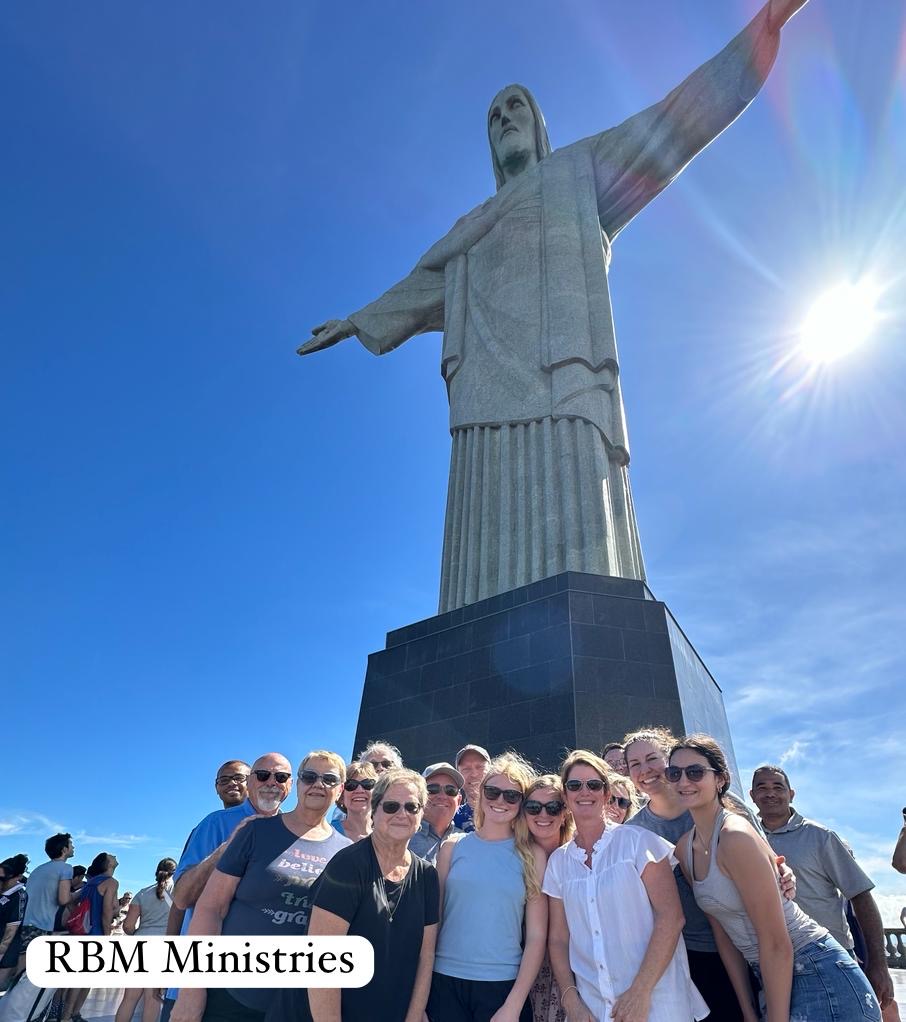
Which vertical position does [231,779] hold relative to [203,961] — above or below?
above

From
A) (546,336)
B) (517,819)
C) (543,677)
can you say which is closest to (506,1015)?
(517,819)

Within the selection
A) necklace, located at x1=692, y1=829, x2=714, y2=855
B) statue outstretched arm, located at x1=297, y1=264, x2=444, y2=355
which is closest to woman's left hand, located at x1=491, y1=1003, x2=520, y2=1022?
necklace, located at x1=692, y1=829, x2=714, y2=855

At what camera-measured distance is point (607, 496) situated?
29.6ft

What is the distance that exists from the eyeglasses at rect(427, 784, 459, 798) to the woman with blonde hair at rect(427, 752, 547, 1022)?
767mm

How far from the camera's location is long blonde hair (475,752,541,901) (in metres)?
2.74

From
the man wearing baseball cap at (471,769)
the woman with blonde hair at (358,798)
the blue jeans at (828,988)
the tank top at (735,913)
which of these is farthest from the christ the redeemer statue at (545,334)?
the blue jeans at (828,988)

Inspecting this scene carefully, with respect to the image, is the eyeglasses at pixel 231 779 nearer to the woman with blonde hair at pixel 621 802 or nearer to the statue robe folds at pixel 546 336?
the woman with blonde hair at pixel 621 802

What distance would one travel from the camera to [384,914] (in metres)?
2.52

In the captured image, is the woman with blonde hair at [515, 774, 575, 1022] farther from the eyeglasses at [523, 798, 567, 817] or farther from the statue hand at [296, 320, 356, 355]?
the statue hand at [296, 320, 356, 355]

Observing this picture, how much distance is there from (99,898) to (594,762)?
5.40 metres

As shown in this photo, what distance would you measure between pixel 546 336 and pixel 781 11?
5313 millimetres

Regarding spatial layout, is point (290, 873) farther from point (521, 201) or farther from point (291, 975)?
point (521, 201)

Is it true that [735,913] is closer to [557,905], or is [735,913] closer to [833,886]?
[557,905]

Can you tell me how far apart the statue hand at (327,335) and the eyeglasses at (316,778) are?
1054 centimetres
